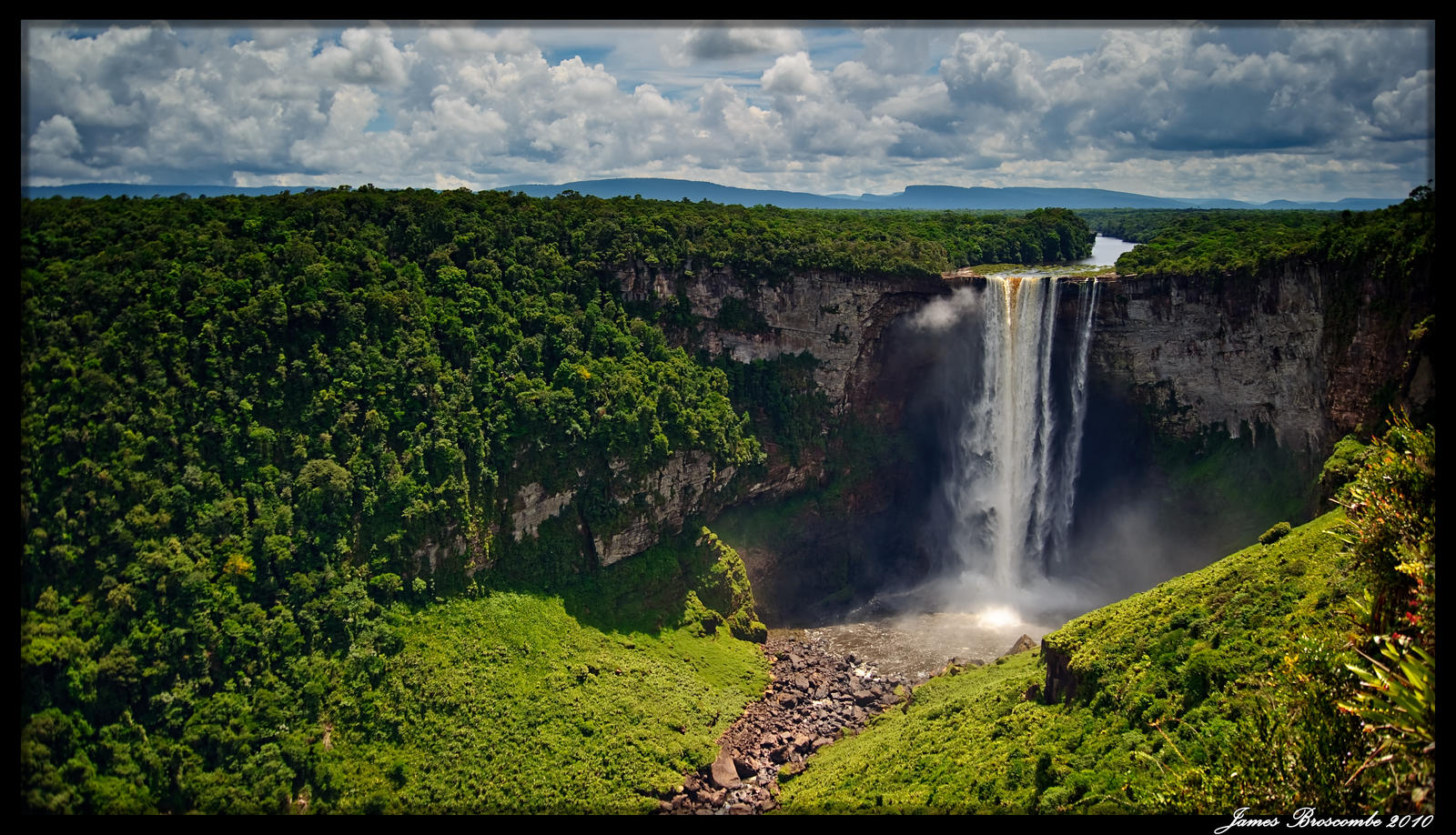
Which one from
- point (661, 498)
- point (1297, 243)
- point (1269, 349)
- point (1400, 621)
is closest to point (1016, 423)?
point (1269, 349)

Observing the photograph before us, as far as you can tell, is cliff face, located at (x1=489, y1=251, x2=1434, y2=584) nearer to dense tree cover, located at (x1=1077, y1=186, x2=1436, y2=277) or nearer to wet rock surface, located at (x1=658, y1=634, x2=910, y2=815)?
dense tree cover, located at (x1=1077, y1=186, x2=1436, y2=277)

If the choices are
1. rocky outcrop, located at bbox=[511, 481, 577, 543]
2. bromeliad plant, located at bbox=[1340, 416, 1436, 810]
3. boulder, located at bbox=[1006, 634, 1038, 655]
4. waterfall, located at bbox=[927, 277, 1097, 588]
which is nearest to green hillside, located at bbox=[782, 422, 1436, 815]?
bromeliad plant, located at bbox=[1340, 416, 1436, 810]

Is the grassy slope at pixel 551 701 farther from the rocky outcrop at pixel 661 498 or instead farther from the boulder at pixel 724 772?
the rocky outcrop at pixel 661 498

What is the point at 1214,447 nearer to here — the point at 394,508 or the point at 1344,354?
the point at 1344,354

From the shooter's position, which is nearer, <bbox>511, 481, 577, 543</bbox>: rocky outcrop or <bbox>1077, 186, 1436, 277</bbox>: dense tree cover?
<bbox>1077, 186, 1436, 277</bbox>: dense tree cover

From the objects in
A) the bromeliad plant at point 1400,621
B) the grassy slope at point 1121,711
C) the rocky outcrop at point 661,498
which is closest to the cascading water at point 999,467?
the rocky outcrop at point 661,498

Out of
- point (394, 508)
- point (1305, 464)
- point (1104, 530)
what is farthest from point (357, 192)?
point (1305, 464)
